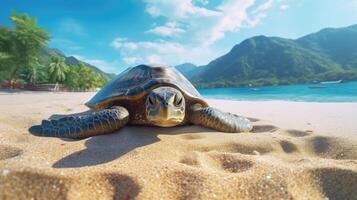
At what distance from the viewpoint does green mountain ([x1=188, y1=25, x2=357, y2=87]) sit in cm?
10756

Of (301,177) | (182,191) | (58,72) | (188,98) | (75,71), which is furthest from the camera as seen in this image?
(75,71)

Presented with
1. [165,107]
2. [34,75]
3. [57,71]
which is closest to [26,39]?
[34,75]

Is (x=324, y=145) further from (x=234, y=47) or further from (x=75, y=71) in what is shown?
(x=234, y=47)

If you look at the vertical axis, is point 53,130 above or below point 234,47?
below

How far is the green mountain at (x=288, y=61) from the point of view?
→ 108 metres

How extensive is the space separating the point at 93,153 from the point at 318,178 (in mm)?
1676

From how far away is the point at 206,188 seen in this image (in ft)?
4.62

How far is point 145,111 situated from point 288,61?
135m

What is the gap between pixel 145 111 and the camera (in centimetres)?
315

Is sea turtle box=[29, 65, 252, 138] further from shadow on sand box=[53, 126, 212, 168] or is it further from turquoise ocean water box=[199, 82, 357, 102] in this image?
turquoise ocean water box=[199, 82, 357, 102]

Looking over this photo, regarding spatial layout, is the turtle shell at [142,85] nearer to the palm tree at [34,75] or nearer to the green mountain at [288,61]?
the palm tree at [34,75]

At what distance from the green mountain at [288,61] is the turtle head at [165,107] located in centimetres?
9733

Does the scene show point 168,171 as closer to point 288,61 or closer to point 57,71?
point 57,71

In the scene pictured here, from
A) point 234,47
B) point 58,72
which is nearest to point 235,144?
point 58,72
